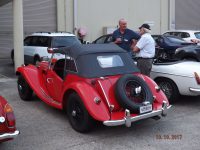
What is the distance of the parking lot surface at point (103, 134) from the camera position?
512 cm

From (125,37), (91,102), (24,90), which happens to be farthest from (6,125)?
(125,37)

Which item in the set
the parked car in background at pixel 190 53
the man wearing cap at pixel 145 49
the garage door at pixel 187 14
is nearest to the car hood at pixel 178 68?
the man wearing cap at pixel 145 49

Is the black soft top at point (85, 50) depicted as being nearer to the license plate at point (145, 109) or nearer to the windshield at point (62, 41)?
the license plate at point (145, 109)

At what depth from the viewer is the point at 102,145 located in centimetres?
515

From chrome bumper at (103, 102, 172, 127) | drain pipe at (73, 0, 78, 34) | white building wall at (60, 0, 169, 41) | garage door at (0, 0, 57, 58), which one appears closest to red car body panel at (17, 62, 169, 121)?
chrome bumper at (103, 102, 172, 127)

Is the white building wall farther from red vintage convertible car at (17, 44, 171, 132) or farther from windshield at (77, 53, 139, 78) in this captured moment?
windshield at (77, 53, 139, 78)

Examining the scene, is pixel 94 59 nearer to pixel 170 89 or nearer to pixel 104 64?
pixel 104 64

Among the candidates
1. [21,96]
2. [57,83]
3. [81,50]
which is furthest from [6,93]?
[81,50]

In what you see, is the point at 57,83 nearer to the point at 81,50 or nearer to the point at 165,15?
the point at 81,50

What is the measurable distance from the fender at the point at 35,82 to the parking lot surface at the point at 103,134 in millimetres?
332

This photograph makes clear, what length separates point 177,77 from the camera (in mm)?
7398

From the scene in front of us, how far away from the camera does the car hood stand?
7.26 m

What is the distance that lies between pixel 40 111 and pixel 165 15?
17.8 meters

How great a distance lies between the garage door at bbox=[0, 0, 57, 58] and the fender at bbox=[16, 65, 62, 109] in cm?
994
